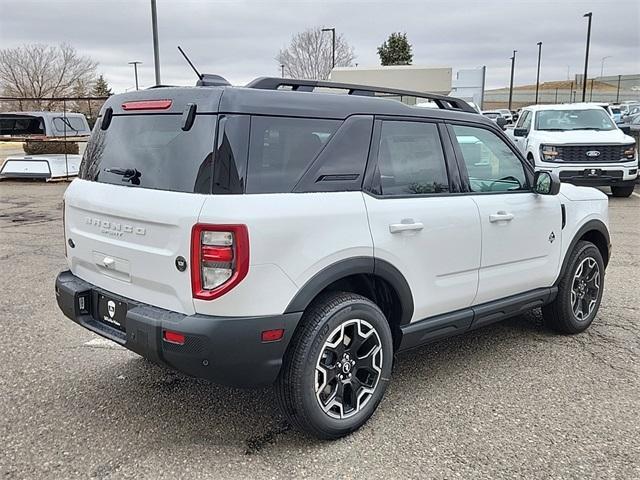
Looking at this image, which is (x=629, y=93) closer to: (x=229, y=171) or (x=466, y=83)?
(x=466, y=83)

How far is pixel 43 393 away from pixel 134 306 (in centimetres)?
123

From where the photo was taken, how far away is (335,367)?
3.17 m

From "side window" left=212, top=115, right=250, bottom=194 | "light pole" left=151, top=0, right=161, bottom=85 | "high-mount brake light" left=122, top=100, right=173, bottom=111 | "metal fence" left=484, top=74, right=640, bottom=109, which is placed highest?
"metal fence" left=484, top=74, right=640, bottom=109

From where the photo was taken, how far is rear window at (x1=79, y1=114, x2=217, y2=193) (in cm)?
283

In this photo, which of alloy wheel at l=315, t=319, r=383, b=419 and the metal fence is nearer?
alloy wheel at l=315, t=319, r=383, b=419

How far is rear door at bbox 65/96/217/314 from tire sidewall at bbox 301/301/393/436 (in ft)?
2.18

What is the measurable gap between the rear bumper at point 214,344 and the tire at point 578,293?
2.64m

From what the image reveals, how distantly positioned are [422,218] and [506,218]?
84cm

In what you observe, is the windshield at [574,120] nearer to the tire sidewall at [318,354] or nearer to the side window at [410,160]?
the side window at [410,160]

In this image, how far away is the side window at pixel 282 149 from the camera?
2.85 metres

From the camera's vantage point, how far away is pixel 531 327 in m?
5.03

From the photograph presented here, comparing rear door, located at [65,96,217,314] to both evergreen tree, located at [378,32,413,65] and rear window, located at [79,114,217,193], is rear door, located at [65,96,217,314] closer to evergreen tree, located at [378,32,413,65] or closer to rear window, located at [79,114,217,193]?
rear window, located at [79,114,217,193]

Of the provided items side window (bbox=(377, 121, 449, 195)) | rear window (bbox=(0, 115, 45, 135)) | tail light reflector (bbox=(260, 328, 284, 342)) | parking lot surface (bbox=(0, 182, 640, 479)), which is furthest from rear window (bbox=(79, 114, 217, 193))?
rear window (bbox=(0, 115, 45, 135))

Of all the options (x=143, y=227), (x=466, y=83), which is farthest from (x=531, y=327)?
(x=466, y=83)
